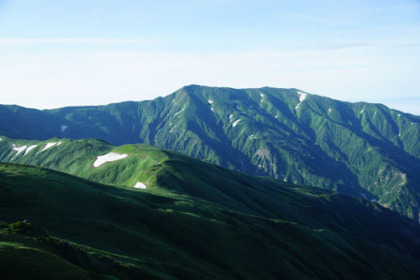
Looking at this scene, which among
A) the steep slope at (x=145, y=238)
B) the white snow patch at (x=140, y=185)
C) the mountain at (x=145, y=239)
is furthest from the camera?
the white snow patch at (x=140, y=185)

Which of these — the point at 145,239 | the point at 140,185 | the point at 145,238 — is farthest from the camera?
the point at 140,185

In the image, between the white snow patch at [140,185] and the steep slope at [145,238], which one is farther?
the white snow patch at [140,185]

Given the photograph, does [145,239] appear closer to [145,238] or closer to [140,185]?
[145,238]

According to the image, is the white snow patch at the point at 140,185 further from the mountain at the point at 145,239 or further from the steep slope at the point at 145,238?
the steep slope at the point at 145,238

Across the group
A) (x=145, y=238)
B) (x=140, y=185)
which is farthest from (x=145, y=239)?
(x=140, y=185)

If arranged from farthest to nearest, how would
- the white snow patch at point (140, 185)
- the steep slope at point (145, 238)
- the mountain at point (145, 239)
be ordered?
the white snow patch at point (140, 185)
the steep slope at point (145, 238)
the mountain at point (145, 239)

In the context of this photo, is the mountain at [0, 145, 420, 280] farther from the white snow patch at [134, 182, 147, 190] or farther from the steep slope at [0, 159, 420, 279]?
the white snow patch at [134, 182, 147, 190]

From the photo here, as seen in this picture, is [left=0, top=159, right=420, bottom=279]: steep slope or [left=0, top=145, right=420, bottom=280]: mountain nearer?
[left=0, top=145, right=420, bottom=280]: mountain

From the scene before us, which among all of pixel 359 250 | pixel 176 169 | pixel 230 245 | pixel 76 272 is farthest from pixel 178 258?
pixel 359 250

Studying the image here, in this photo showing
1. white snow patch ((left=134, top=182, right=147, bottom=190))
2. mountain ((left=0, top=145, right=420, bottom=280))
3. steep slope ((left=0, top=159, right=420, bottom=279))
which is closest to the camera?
mountain ((left=0, top=145, right=420, bottom=280))

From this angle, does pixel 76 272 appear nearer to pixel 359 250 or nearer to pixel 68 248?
pixel 68 248

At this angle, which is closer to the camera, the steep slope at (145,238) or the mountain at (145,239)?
the mountain at (145,239)

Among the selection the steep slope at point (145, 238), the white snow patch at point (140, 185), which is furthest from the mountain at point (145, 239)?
the white snow patch at point (140, 185)

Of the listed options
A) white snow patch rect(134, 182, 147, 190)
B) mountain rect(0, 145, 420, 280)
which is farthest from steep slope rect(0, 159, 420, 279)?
white snow patch rect(134, 182, 147, 190)
